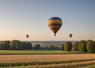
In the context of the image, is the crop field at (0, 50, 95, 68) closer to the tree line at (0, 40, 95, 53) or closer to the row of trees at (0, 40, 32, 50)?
the tree line at (0, 40, 95, 53)

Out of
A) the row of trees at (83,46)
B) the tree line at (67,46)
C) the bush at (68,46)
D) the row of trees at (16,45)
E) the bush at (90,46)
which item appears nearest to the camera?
the bush at (90,46)

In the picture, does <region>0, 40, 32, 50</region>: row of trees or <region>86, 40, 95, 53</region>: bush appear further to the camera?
<region>0, 40, 32, 50</region>: row of trees

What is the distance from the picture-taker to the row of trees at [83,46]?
102m

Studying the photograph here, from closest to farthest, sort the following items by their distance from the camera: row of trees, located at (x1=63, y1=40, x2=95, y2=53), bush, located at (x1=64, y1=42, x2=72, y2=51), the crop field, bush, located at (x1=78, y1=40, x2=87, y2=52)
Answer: the crop field → row of trees, located at (x1=63, y1=40, x2=95, y2=53) → bush, located at (x1=78, y1=40, x2=87, y2=52) → bush, located at (x1=64, y1=42, x2=72, y2=51)

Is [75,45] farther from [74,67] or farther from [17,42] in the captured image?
[74,67]

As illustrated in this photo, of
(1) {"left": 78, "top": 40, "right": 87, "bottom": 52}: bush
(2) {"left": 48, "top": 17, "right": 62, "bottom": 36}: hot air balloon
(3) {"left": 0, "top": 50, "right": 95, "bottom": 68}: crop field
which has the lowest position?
(3) {"left": 0, "top": 50, "right": 95, "bottom": 68}: crop field

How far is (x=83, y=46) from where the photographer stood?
106m

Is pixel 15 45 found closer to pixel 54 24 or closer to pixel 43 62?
pixel 54 24

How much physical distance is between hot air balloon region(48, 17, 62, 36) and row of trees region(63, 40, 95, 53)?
1416 inches

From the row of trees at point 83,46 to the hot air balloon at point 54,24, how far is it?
3597 centimetres

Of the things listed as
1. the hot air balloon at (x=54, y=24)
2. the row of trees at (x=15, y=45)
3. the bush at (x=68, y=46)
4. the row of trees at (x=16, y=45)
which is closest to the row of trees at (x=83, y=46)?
the bush at (x=68, y=46)

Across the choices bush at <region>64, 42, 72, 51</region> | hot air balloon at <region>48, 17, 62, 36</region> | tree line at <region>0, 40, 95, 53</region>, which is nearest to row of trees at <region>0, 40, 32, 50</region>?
tree line at <region>0, 40, 95, 53</region>

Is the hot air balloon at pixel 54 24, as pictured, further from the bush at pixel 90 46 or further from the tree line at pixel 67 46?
the tree line at pixel 67 46

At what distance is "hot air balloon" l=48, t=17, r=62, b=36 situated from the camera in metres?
67.0
